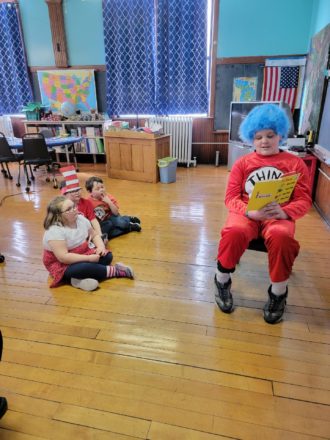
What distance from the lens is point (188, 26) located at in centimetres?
509

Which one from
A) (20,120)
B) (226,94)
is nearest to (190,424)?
(226,94)

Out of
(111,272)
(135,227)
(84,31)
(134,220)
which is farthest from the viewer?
(84,31)

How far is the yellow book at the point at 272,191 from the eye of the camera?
62.4 inches

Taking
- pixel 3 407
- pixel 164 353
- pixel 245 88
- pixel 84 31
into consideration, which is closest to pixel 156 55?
pixel 84 31

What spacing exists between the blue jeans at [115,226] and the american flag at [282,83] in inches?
143

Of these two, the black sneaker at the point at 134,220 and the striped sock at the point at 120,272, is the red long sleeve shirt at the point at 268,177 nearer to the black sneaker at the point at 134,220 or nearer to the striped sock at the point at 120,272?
the striped sock at the point at 120,272

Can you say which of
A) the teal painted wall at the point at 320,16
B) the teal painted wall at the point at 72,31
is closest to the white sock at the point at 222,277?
the teal painted wall at the point at 320,16

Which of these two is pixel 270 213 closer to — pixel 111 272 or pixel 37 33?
pixel 111 272

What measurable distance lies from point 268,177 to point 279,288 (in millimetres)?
649

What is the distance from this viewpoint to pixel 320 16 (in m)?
4.08

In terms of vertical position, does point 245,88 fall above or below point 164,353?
above

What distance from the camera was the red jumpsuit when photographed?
5.40 ft

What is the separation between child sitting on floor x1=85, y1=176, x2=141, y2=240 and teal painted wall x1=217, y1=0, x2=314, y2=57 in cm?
380

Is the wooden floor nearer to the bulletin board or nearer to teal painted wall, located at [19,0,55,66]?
the bulletin board
